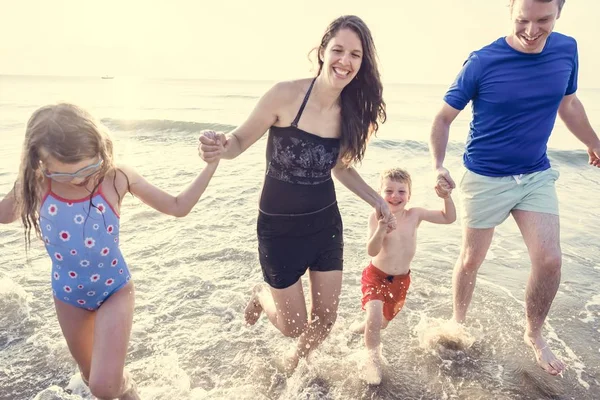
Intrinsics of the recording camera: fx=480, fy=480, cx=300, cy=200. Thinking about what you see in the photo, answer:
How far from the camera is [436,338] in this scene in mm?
4254

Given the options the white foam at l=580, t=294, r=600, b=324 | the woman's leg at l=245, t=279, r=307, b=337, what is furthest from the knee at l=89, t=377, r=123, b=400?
the white foam at l=580, t=294, r=600, b=324

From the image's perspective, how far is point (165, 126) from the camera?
19688 millimetres

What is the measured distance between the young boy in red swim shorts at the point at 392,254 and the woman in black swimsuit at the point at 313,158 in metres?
0.40

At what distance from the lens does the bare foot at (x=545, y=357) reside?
365cm

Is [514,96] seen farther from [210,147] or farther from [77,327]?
[77,327]

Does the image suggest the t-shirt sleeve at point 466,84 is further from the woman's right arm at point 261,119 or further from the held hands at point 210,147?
the held hands at point 210,147

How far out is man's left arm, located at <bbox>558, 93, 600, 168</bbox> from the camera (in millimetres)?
4047

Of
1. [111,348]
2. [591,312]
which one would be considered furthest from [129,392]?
[591,312]

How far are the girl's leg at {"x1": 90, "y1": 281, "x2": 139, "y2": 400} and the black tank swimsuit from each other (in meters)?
1.15

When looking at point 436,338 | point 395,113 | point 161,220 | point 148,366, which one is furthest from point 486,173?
point 395,113

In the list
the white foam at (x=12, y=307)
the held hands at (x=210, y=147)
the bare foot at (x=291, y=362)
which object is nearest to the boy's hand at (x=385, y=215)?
the bare foot at (x=291, y=362)

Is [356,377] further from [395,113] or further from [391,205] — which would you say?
[395,113]

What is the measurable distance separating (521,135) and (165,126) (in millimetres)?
17747

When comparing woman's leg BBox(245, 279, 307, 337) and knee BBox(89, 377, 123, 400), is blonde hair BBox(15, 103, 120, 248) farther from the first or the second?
woman's leg BBox(245, 279, 307, 337)
